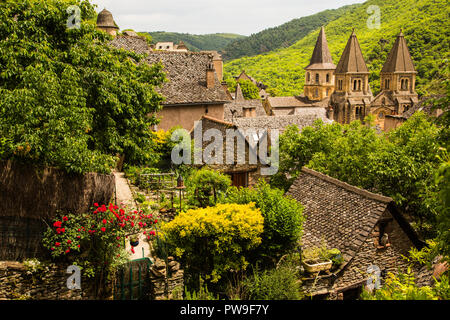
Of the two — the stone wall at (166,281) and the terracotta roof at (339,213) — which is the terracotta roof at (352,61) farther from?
the stone wall at (166,281)

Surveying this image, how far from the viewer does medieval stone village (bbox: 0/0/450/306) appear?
8844 millimetres

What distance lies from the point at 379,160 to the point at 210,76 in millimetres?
15474

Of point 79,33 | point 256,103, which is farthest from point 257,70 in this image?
point 79,33

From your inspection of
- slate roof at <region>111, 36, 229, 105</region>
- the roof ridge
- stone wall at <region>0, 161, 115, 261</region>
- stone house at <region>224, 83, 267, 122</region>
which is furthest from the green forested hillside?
stone wall at <region>0, 161, 115, 261</region>

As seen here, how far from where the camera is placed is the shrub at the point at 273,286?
9.74 meters

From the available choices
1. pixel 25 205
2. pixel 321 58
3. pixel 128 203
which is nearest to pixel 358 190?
pixel 128 203

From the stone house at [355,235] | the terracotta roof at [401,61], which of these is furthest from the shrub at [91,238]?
the terracotta roof at [401,61]

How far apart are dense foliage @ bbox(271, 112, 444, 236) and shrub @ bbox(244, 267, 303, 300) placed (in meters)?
7.08

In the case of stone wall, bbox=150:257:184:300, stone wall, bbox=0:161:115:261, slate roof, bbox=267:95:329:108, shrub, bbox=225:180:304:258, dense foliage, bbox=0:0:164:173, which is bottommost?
stone wall, bbox=150:257:184:300

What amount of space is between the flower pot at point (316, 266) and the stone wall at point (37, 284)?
609 centimetres

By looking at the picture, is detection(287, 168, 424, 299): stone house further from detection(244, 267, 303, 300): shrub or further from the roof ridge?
detection(244, 267, 303, 300): shrub

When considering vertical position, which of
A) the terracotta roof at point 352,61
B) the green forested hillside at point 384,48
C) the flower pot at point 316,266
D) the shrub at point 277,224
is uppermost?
Answer: the green forested hillside at point 384,48

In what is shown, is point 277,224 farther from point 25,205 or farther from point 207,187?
point 25,205

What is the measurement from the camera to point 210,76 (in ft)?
95.8
